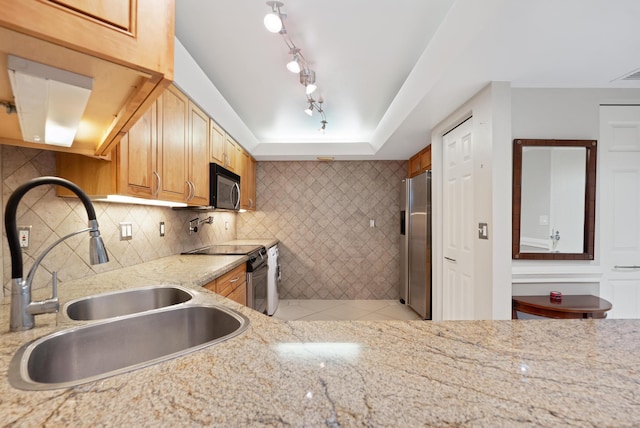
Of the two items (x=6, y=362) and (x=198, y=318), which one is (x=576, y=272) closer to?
(x=198, y=318)

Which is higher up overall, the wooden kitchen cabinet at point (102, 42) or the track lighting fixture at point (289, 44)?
the track lighting fixture at point (289, 44)

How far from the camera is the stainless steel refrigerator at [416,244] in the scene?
320 centimetres

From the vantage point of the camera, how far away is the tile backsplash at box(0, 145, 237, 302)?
124 cm

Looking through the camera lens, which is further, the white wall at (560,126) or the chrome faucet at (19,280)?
the white wall at (560,126)

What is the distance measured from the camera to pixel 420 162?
3.69 metres

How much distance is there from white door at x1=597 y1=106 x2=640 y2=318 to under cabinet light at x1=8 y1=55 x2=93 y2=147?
3005 millimetres

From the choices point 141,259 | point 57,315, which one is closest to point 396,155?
point 141,259

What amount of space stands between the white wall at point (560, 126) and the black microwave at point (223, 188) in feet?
8.08

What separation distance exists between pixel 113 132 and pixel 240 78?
1.59 meters

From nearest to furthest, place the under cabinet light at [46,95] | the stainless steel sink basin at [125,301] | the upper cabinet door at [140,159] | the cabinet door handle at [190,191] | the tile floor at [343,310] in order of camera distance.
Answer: the under cabinet light at [46,95], the stainless steel sink basin at [125,301], the upper cabinet door at [140,159], the cabinet door handle at [190,191], the tile floor at [343,310]

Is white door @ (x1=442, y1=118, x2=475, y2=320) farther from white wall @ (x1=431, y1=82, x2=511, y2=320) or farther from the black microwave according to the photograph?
the black microwave

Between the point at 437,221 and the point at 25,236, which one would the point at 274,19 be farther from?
the point at 437,221

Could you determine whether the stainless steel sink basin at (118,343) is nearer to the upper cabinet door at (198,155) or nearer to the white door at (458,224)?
the upper cabinet door at (198,155)

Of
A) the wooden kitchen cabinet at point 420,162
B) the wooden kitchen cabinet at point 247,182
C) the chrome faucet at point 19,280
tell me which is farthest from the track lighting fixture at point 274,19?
the wooden kitchen cabinet at point 420,162
